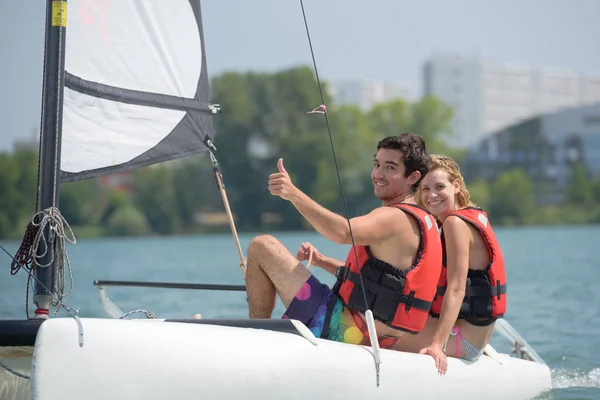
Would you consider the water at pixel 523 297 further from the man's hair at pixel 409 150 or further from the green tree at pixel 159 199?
the green tree at pixel 159 199

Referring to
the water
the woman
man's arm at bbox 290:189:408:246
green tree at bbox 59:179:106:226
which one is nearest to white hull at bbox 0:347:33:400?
man's arm at bbox 290:189:408:246

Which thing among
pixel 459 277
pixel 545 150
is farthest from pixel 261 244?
pixel 545 150

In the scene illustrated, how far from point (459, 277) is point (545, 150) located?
196 ft

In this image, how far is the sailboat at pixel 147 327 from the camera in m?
3.40

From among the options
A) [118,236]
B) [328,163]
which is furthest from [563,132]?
[118,236]

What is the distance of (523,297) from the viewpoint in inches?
508

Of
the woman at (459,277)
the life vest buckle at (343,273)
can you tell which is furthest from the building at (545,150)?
the life vest buckle at (343,273)

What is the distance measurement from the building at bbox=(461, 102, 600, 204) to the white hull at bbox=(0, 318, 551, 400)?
54.2 m

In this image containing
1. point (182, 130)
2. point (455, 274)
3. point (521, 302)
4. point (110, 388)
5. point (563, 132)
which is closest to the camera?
point (110, 388)

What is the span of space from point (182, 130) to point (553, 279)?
12.1 metres

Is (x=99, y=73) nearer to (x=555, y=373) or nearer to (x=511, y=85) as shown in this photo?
(x=555, y=373)

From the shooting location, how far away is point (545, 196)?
56.6m

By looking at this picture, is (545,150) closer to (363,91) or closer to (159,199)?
(159,199)

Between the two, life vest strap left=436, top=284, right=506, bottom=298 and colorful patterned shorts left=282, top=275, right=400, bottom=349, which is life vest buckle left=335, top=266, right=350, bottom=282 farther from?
life vest strap left=436, top=284, right=506, bottom=298
